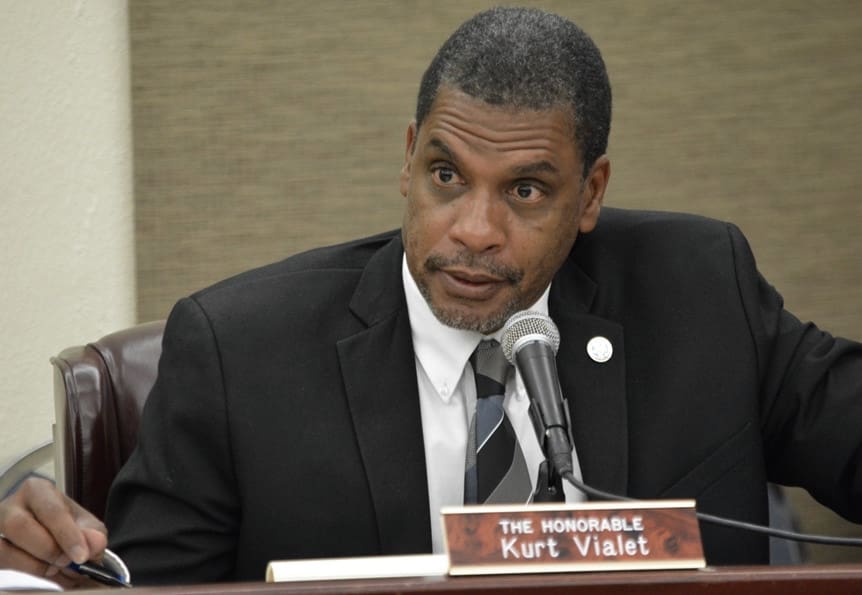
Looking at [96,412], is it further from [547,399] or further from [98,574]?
[547,399]

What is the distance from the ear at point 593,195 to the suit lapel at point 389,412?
0.26 metres

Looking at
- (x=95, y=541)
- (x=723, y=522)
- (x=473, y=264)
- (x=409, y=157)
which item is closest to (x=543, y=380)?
(x=723, y=522)

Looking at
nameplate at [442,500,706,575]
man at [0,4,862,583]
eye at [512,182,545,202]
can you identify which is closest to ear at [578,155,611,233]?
man at [0,4,862,583]

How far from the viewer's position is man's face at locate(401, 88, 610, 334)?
4.84 feet

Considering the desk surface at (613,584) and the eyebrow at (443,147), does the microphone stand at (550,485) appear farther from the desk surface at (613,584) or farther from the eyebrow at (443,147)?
the eyebrow at (443,147)

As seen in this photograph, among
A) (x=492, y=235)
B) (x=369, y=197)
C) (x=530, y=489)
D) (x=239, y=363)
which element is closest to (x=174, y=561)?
(x=239, y=363)

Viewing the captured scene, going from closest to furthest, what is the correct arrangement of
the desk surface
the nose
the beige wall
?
1. the desk surface
2. the nose
3. the beige wall

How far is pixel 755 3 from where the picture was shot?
2.43 metres

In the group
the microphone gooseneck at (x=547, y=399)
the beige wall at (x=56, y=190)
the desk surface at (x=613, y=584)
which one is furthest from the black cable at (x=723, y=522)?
the beige wall at (x=56, y=190)

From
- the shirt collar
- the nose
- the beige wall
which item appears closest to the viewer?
the nose

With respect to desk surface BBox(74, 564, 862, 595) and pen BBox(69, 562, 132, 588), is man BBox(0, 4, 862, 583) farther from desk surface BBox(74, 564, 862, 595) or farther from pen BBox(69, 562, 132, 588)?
desk surface BBox(74, 564, 862, 595)

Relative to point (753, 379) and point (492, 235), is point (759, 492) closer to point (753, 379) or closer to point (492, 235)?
point (753, 379)

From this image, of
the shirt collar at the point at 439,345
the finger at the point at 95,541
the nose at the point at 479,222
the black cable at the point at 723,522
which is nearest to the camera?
the black cable at the point at 723,522

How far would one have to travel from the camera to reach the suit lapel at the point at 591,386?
5.00ft
